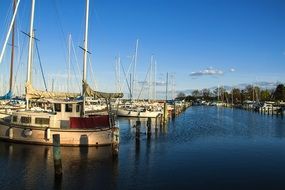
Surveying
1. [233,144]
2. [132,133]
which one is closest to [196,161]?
[233,144]

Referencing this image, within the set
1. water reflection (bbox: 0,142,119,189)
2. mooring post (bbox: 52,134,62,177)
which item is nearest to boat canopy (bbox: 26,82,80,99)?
water reflection (bbox: 0,142,119,189)

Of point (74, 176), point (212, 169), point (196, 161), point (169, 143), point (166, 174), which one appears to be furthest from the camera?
point (169, 143)

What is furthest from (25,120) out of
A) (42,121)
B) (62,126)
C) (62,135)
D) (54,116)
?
(62,135)

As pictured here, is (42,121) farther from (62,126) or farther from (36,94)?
(36,94)

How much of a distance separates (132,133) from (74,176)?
27582 millimetres

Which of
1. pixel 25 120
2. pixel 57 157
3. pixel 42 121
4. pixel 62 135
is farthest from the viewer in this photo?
pixel 25 120

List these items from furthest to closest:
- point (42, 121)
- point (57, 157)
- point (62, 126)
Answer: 1. point (62, 126)
2. point (42, 121)
3. point (57, 157)

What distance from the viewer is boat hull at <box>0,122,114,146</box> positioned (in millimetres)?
35875

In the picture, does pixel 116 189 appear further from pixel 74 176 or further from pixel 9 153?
pixel 9 153

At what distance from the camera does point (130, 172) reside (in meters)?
27.9

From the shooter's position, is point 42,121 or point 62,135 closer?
point 62,135

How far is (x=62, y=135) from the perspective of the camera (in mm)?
35781

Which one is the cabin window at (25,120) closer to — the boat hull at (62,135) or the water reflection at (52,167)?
the boat hull at (62,135)

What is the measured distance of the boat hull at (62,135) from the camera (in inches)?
1412
